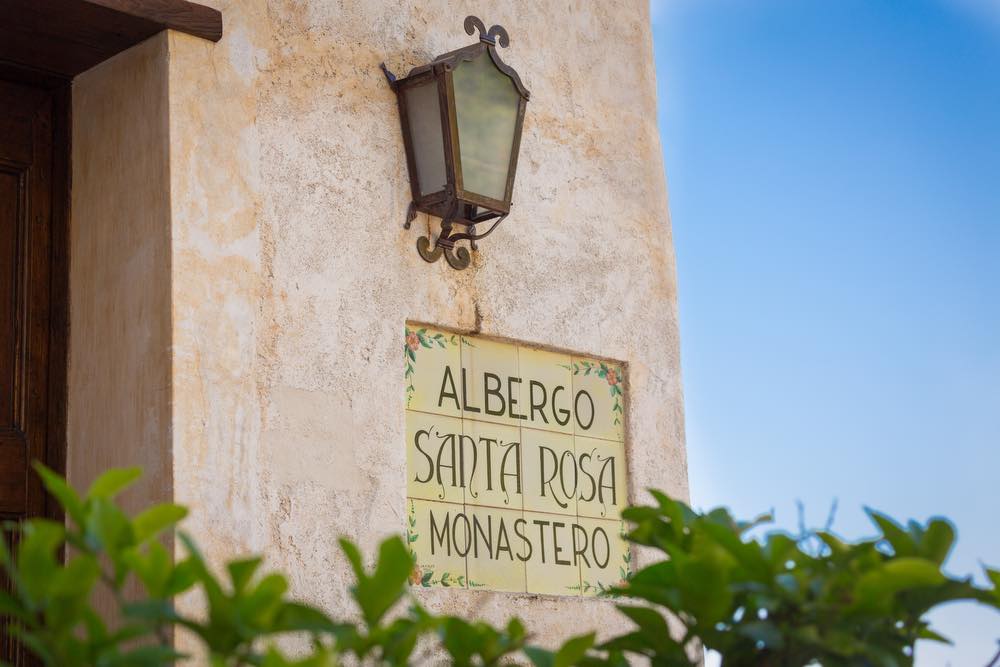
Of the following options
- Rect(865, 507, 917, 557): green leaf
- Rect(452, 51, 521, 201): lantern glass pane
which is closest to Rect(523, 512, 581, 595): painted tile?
Rect(452, 51, 521, 201): lantern glass pane

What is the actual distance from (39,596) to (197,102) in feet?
5.83

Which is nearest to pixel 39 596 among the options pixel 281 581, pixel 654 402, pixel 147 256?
pixel 281 581

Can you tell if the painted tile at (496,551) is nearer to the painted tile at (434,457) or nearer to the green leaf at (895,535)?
the painted tile at (434,457)

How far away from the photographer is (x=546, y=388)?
363 centimetres

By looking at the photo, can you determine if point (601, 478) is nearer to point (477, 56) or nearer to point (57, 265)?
point (477, 56)

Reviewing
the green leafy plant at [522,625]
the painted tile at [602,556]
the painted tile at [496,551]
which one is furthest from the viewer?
the painted tile at [602,556]

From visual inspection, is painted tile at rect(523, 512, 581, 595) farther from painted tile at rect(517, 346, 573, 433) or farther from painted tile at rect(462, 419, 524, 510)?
painted tile at rect(517, 346, 573, 433)

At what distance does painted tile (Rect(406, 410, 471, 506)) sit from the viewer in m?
3.33

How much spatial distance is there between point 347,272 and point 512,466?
646 millimetres

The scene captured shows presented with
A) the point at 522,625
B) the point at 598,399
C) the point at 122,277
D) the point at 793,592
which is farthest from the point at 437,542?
the point at 793,592

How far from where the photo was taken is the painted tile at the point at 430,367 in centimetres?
336

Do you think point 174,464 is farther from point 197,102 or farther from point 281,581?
point 281,581

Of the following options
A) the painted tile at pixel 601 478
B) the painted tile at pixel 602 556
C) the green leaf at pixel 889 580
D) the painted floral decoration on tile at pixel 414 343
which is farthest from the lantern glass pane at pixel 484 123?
the green leaf at pixel 889 580

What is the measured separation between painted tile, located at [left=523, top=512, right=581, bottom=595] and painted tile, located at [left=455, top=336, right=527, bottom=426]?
0.26 metres
